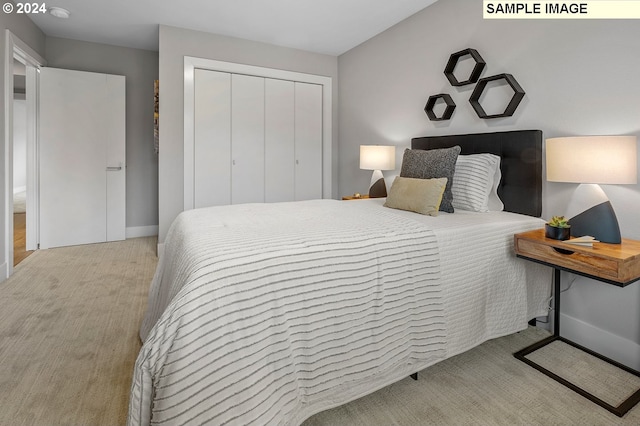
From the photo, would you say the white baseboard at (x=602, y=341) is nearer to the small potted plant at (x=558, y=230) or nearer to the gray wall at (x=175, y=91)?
the small potted plant at (x=558, y=230)

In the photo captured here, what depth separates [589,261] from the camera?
162 cm

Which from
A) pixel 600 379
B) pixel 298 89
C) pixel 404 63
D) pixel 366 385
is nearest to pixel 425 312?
pixel 366 385

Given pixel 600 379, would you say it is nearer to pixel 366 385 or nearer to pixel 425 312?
pixel 425 312

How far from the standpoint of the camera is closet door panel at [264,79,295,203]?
4430 millimetres

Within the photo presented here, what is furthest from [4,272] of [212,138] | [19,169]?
[19,169]

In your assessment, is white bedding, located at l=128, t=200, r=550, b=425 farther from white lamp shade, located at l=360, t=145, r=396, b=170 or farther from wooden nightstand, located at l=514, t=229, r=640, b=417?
white lamp shade, located at l=360, t=145, r=396, b=170

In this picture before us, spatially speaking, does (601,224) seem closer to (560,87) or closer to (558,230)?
(558,230)

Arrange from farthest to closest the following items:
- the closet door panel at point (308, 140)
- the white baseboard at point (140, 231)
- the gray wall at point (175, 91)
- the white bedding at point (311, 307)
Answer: the white baseboard at point (140, 231) → the closet door panel at point (308, 140) → the gray wall at point (175, 91) → the white bedding at point (311, 307)

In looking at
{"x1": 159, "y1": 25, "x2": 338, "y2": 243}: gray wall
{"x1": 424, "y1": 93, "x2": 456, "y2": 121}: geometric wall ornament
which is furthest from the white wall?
{"x1": 424, "y1": 93, "x2": 456, "y2": 121}: geometric wall ornament

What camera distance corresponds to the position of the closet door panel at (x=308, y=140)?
4617 millimetres

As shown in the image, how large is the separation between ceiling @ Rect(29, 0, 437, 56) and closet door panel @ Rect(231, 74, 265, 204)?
1.89 feet

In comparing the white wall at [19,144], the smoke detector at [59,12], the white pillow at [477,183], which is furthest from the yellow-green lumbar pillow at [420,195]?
the white wall at [19,144]

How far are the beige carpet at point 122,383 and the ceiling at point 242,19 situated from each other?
2.80m

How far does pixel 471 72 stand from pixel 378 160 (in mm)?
1151
